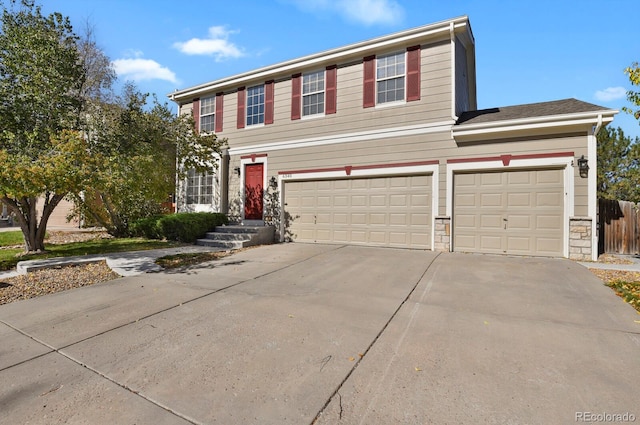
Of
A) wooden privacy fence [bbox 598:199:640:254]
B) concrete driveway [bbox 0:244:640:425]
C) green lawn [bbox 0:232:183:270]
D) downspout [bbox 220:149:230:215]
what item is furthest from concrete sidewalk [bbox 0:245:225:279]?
wooden privacy fence [bbox 598:199:640:254]

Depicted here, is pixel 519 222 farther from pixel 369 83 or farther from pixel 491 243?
pixel 369 83

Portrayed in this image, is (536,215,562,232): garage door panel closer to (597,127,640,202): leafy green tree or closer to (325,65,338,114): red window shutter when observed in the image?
(325,65,338,114): red window shutter

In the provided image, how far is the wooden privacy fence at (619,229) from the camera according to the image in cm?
874

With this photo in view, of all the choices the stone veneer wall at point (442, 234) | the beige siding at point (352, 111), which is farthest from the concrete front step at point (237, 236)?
the stone veneer wall at point (442, 234)

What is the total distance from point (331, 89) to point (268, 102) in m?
2.67

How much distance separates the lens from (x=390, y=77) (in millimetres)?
9875

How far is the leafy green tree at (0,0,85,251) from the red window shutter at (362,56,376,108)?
798 centimetres

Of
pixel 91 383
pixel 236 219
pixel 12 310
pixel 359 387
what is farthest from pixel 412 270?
pixel 236 219

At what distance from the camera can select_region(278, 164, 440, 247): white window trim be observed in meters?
9.02

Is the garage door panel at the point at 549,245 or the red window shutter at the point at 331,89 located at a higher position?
the red window shutter at the point at 331,89

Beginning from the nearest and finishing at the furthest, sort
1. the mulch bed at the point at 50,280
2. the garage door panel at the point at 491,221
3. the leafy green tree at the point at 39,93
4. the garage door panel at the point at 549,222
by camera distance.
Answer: the mulch bed at the point at 50,280 → the leafy green tree at the point at 39,93 → the garage door panel at the point at 549,222 → the garage door panel at the point at 491,221

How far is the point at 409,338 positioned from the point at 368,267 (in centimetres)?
354

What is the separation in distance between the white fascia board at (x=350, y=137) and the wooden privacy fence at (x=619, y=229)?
5.09 metres

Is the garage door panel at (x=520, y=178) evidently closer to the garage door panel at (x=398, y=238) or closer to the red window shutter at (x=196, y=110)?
the garage door panel at (x=398, y=238)
